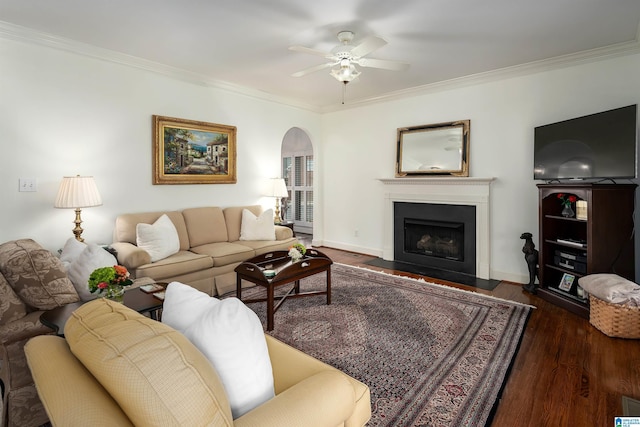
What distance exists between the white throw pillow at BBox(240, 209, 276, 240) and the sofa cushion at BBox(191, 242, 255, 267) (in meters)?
0.36

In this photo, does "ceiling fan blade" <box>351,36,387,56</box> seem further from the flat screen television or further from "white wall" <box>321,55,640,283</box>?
"white wall" <box>321,55,640,283</box>


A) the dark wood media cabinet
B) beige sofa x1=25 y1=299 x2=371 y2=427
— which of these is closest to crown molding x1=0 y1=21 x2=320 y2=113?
beige sofa x1=25 y1=299 x2=371 y2=427

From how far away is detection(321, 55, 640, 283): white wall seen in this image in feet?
12.3

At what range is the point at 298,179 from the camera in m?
8.49

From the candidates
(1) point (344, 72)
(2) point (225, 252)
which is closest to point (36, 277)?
(2) point (225, 252)

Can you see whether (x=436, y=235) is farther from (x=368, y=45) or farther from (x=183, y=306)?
(x=183, y=306)

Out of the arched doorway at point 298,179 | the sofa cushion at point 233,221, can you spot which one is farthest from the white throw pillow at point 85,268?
the arched doorway at point 298,179

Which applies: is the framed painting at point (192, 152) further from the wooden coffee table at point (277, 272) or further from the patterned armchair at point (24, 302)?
the patterned armchair at point (24, 302)

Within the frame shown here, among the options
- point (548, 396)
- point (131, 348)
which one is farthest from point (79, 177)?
point (548, 396)

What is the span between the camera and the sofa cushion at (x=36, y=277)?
2082 millimetres

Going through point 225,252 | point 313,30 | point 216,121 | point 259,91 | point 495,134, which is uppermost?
point 259,91

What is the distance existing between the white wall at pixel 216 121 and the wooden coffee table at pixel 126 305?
1.71 meters

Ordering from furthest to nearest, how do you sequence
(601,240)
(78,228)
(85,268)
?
(78,228) < (601,240) < (85,268)

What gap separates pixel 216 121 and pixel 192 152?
1.93ft
